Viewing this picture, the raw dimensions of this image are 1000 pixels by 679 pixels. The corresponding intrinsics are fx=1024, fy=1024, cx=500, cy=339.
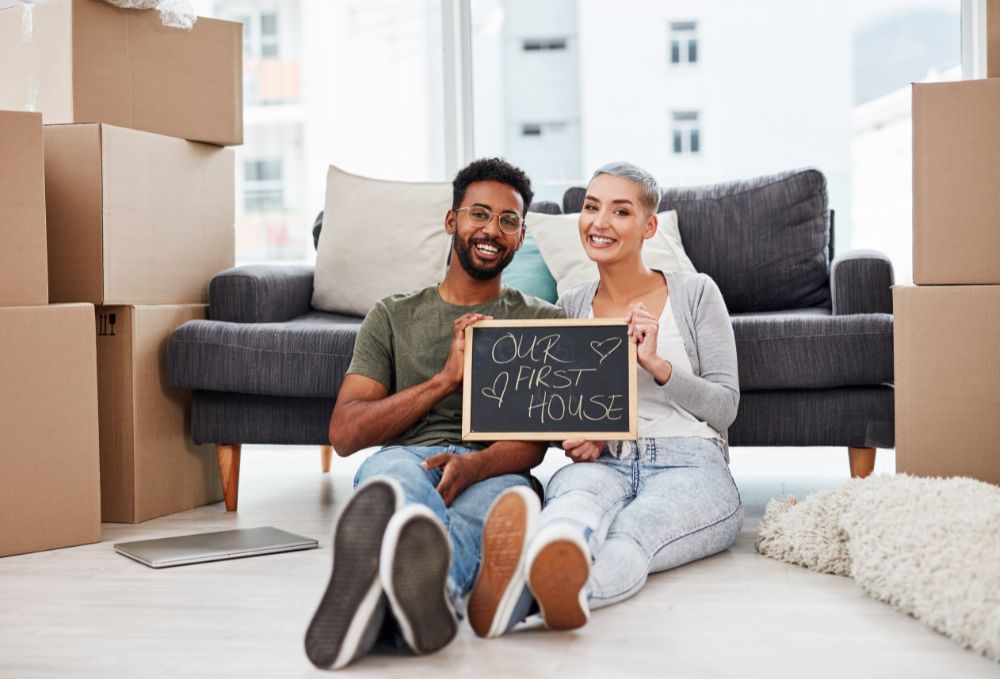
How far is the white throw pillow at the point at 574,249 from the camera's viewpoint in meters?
2.64

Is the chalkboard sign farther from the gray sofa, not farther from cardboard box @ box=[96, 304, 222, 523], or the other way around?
cardboard box @ box=[96, 304, 222, 523]

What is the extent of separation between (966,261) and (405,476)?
119 centimetres

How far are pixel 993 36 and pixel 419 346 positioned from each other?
130 cm

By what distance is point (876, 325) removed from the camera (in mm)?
2254

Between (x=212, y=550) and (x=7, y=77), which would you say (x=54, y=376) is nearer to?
(x=212, y=550)

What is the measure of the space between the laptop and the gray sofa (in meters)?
0.32

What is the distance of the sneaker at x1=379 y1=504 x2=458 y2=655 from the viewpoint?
4.21 ft

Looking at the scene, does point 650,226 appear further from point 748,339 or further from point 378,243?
point 378,243

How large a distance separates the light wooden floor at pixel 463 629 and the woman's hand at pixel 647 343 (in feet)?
1.19

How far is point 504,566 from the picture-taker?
1410 millimetres

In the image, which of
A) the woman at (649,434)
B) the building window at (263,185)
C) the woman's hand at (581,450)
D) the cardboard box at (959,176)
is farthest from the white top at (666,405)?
the building window at (263,185)

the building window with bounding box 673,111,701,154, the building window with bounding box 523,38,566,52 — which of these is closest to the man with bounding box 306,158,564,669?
the building window with bounding box 673,111,701,154

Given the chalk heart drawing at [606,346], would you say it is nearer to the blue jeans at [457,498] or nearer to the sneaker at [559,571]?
the blue jeans at [457,498]

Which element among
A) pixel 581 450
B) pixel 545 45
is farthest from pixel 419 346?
pixel 545 45
